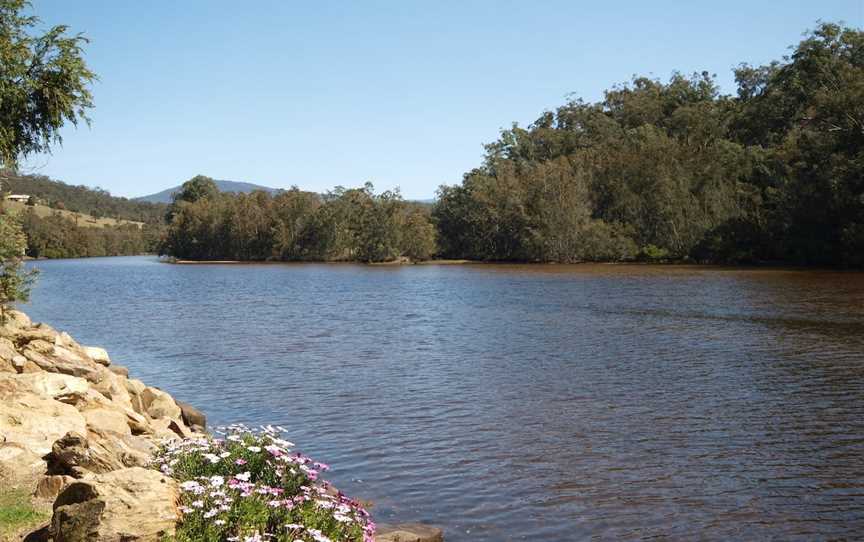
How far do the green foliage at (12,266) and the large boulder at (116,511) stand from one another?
1364 centimetres

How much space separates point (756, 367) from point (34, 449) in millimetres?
19930

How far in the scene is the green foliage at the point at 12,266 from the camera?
19281mm

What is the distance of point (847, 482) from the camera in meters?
12.4

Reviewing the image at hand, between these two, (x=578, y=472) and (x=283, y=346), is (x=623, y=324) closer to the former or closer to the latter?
(x=283, y=346)

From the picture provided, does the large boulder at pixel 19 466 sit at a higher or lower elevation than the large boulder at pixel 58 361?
lower

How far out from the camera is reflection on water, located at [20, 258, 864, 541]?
11.4 meters

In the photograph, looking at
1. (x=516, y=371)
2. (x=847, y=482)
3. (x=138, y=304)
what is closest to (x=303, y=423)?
(x=516, y=371)

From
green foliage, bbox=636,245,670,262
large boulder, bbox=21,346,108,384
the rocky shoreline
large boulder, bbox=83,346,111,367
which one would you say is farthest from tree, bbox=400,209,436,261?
large boulder, bbox=21,346,108,384

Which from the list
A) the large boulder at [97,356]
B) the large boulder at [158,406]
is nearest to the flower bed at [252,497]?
the large boulder at [158,406]

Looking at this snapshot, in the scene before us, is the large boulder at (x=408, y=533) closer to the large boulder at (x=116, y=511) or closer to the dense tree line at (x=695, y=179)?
the large boulder at (x=116, y=511)

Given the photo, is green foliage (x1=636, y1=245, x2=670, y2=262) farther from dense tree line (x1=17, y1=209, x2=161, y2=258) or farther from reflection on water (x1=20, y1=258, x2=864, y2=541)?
dense tree line (x1=17, y1=209, x2=161, y2=258)

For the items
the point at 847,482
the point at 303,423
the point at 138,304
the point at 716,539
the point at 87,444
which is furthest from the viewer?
the point at 138,304

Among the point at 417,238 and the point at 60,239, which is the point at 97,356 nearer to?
the point at 417,238

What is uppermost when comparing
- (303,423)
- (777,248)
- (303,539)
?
(777,248)
